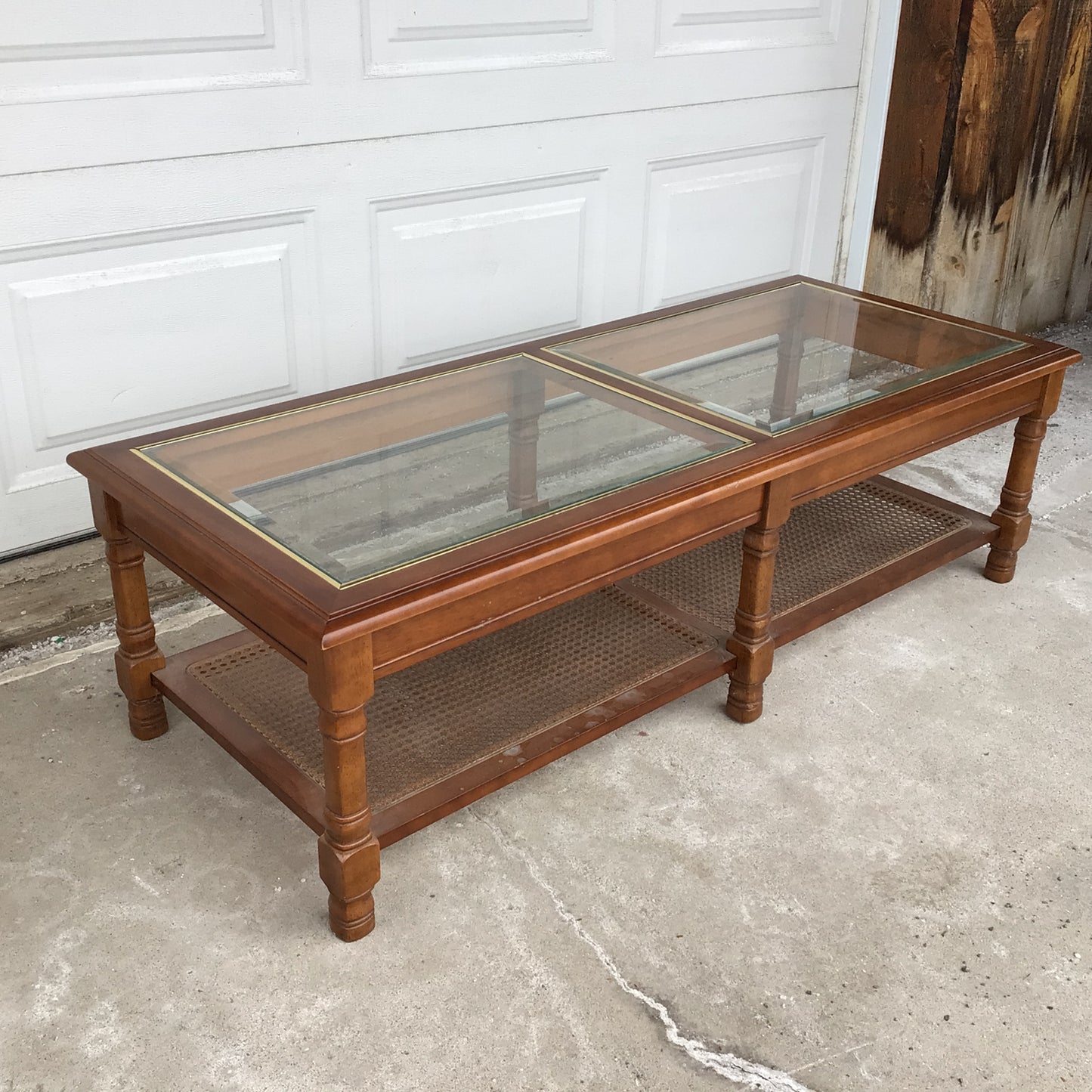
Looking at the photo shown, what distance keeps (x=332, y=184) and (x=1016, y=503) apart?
5.86 feet

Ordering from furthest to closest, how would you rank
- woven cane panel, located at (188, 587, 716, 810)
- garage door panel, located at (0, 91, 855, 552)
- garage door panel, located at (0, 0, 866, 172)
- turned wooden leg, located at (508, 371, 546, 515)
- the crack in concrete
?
garage door panel, located at (0, 91, 855, 552) → garage door panel, located at (0, 0, 866, 172) → woven cane panel, located at (188, 587, 716, 810) → turned wooden leg, located at (508, 371, 546, 515) → the crack in concrete

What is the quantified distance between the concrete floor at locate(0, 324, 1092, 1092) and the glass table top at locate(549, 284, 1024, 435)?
608 mm

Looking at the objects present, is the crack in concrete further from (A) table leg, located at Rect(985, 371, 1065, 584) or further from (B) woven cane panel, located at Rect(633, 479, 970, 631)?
(A) table leg, located at Rect(985, 371, 1065, 584)

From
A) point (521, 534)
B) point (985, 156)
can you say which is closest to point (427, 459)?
point (521, 534)

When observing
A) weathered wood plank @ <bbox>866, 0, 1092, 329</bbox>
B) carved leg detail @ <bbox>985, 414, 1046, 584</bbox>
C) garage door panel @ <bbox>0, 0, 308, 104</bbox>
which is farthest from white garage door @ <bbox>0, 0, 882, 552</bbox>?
carved leg detail @ <bbox>985, 414, 1046, 584</bbox>

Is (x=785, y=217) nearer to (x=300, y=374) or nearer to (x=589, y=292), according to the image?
(x=589, y=292)

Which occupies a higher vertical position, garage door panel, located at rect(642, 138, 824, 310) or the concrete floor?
garage door panel, located at rect(642, 138, 824, 310)

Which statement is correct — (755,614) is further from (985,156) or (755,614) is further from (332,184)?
(985,156)

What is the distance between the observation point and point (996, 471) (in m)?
3.61

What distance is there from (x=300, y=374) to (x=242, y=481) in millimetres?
914

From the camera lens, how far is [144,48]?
2.41 metres

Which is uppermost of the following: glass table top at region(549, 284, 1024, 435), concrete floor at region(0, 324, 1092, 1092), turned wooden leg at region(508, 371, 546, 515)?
glass table top at region(549, 284, 1024, 435)

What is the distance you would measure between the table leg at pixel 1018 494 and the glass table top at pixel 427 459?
1.00m

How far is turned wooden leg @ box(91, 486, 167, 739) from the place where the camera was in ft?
6.86
